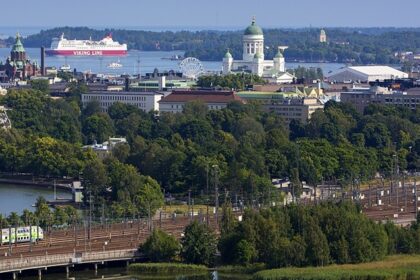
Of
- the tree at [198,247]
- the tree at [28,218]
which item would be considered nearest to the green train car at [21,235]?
the tree at [28,218]

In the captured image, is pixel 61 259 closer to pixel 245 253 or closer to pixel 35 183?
pixel 245 253

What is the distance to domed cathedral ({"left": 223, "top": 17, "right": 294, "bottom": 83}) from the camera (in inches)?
4087

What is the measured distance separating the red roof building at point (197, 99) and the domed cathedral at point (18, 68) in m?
19.4

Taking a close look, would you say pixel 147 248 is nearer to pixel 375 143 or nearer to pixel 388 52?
pixel 375 143

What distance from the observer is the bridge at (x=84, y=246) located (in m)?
38.9

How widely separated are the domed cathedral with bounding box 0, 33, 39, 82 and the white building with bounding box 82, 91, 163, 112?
1441cm

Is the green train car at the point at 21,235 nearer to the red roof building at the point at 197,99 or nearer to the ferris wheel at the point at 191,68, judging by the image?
the red roof building at the point at 197,99

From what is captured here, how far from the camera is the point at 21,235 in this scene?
4281 centimetres

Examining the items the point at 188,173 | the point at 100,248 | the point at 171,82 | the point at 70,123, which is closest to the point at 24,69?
the point at 171,82

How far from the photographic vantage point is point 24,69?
10156 centimetres

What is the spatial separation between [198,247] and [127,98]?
45.3 meters

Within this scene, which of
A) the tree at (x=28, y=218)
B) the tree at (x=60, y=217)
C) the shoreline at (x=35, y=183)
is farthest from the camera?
the shoreline at (x=35, y=183)

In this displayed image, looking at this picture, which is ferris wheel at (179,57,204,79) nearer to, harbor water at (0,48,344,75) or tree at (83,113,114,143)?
harbor water at (0,48,344,75)

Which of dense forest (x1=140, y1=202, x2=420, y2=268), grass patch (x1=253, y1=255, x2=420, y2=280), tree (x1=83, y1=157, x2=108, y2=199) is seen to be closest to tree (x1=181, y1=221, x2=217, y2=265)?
dense forest (x1=140, y1=202, x2=420, y2=268)
